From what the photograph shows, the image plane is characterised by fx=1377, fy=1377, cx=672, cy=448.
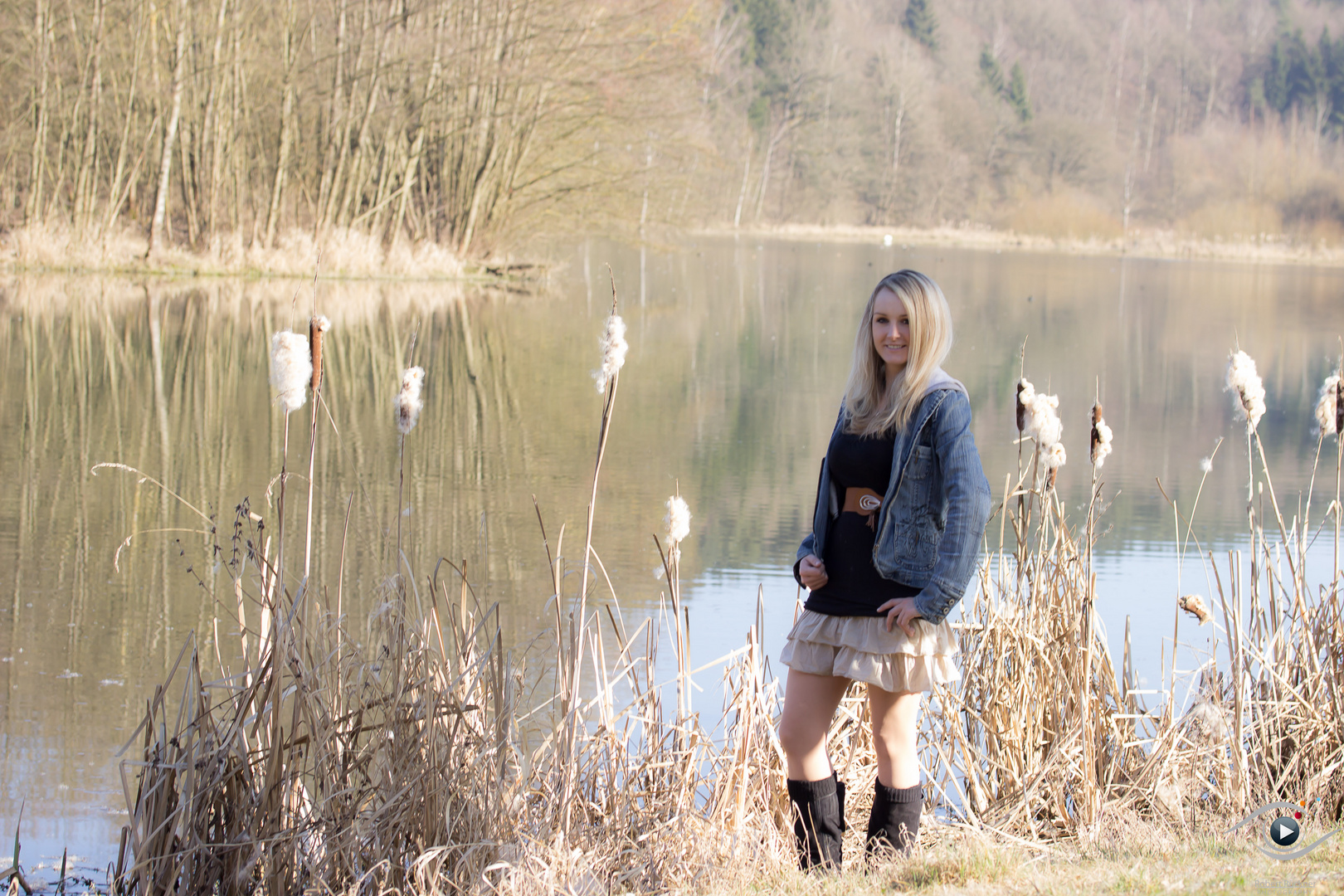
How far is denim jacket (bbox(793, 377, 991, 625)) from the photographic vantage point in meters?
2.80

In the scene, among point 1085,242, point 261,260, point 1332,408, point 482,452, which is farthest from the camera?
point 1085,242

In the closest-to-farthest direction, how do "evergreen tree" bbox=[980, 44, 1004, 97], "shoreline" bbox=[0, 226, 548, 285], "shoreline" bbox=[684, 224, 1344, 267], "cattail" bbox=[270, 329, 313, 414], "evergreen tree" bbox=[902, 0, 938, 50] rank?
1. "cattail" bbox=[270, 329, 313, 414]
2. "shoreline" bbox=[0, 226, 548, 285]
3. "shoreline" bbox=[684, 224, 1344, 267]
4. "evergreen tree" bbox=[980, 44, 1004, 97]
5. "evergreen tree" bbox=[902, 0, 938, 50]

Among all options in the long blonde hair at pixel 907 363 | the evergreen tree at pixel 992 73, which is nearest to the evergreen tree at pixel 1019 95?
the evergreen tree at pixel 992 73

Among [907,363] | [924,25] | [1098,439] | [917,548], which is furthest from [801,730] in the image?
[924,25]

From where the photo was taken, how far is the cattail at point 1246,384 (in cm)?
339

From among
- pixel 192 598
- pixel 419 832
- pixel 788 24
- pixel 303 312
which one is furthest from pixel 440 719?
pixel 788 24

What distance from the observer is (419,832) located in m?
2.92

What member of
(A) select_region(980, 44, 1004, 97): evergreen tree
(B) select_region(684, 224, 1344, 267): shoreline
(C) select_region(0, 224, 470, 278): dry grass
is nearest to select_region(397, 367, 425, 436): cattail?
(C) select_region(0, 224, 470, 278): dry grass

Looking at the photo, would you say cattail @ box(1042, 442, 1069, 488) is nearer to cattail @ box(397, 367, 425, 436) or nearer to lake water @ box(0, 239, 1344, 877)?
lake water @ box(0, 239, 1344, 877)

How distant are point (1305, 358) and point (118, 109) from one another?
17.2 m

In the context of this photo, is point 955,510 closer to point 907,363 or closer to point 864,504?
point 864,504

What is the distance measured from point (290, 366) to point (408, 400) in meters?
0.28

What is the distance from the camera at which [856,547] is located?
2955 millimetres

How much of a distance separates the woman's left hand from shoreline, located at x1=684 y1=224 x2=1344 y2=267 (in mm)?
37612
